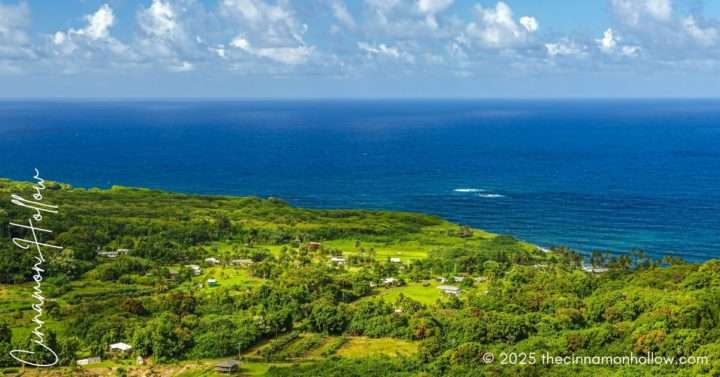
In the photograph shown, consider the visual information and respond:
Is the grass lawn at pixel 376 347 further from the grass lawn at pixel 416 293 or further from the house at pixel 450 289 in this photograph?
the house at pixel 450 289

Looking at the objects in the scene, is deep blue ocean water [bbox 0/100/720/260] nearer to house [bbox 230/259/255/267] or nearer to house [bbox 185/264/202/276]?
house [bbox 230/259/255/267]

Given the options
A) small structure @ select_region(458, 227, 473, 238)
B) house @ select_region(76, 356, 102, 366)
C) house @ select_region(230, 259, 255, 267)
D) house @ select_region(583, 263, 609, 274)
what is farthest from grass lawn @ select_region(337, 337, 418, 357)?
small structure @ select_region(458, 227, 473, 238)

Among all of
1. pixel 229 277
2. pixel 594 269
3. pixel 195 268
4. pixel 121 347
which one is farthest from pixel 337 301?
pixel 594 269

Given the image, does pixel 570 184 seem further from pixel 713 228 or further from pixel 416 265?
pixel 416 265

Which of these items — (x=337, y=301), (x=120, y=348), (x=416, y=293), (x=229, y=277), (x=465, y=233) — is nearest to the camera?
(x=120, y=348)

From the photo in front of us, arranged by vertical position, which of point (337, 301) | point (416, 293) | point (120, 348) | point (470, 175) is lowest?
point (416, 293)

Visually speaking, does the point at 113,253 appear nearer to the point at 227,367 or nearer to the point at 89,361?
the point at 89,361
